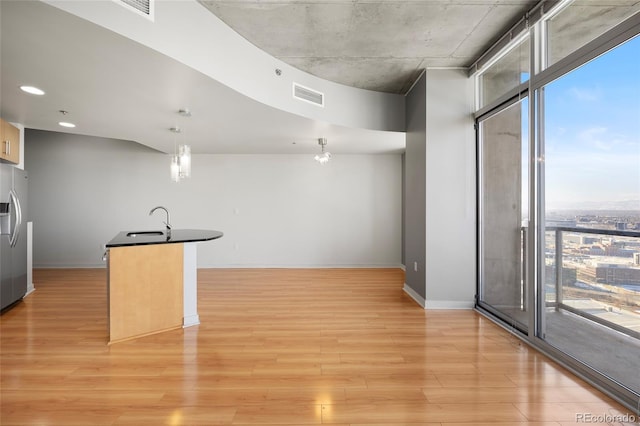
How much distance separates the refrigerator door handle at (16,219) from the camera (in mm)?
3895

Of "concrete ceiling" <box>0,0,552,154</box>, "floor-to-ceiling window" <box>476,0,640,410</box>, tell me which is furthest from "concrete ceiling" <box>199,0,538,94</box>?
"floor-to-ceiling window" <box>476,0,640,410</box>

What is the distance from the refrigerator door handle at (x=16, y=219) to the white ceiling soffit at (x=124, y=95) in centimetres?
102

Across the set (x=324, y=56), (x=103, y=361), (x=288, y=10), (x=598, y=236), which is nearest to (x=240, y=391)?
(x=103, y=361)

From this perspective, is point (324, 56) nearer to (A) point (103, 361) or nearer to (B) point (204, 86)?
(B) point (204, 86)

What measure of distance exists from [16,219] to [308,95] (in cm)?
407

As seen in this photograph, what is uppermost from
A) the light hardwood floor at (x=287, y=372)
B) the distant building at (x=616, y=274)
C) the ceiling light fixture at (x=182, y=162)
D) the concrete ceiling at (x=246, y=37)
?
the concrete ceiling at (x=246, y=37)

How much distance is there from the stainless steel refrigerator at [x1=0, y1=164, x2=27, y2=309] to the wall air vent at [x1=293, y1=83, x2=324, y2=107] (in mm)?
3650

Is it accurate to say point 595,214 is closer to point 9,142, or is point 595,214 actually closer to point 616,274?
point 616,274

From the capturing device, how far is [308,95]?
408 cm

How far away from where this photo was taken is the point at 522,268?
10.8 feet

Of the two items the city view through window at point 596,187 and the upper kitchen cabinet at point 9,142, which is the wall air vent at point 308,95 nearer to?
the city view through window at point 596,187

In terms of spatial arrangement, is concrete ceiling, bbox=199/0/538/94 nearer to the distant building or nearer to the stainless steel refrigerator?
the distant building

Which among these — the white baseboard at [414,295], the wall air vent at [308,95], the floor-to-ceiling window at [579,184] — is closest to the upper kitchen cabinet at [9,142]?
the wall air vent at [308,95]

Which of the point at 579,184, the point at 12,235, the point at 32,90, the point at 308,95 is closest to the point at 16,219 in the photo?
the point at 12,235
